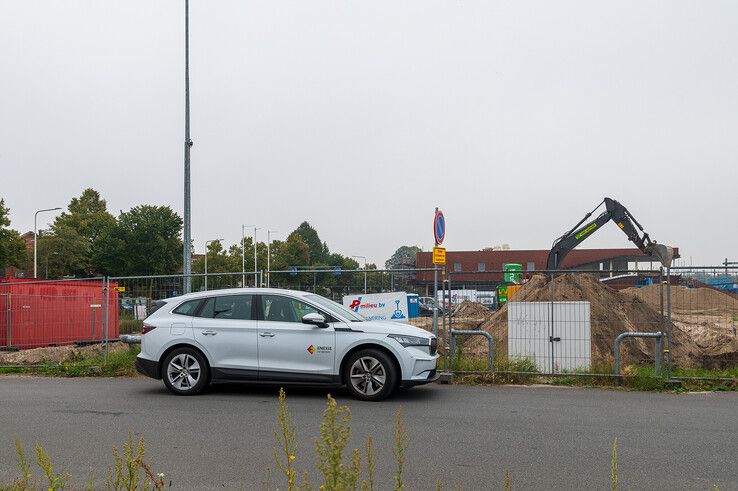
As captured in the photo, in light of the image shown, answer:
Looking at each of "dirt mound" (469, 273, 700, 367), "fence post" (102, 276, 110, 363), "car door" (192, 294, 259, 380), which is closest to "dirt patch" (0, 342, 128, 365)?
"fence post" (102, 276, 110, 363)

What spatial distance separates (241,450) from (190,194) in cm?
1257

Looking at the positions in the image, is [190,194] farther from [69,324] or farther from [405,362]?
[405,362]

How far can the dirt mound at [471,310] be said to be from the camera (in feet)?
47.7

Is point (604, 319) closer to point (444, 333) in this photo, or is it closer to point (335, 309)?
point (444, 333)

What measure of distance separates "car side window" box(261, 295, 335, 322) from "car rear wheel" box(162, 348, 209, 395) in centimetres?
121

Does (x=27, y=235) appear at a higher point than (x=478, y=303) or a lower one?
higher

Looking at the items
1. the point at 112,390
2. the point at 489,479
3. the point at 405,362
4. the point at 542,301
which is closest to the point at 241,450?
the point at 489,479

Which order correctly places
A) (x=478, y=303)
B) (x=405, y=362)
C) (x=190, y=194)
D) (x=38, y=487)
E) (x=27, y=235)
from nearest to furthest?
(x=38, y=487)
(x=405, y=362)
(x=478, y=303)
(x=190, y=194)
(x=27, y=235)

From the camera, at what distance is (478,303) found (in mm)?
15398

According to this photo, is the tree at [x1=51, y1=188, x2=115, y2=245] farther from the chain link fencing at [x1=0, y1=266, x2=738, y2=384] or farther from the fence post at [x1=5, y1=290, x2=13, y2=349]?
the chain link fencing at [x1=0, y1=266, x2=738, y2=384]

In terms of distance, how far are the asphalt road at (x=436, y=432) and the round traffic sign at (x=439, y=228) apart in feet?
11.8

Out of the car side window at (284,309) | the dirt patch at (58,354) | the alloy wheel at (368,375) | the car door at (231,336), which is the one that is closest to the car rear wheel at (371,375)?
the alloy wheel at (368,375)

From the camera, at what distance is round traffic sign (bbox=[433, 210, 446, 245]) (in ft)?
46.2

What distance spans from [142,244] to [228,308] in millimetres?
50109
